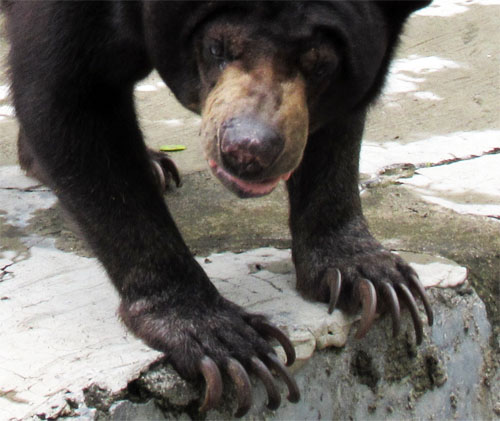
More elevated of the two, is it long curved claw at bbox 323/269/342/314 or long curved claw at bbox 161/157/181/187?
long curved claw at bbox 323/269/342/314

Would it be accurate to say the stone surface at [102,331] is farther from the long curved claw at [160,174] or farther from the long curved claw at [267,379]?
the long curved claw at [160,174]

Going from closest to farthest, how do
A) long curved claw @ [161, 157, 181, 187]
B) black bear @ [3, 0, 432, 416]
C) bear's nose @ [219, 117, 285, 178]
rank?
bear's nose @ [219, 117, 285, 178]
black bear @ [3, 0, 432, 416]
long curved claw @ [161, 157, 181, 187]

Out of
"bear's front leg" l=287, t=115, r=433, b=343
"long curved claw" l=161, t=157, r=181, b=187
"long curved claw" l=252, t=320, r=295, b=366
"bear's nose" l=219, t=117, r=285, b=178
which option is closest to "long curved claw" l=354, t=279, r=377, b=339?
"bear's front leg" l=287, t=115, r=433, b=343

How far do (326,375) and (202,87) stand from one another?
97 cm

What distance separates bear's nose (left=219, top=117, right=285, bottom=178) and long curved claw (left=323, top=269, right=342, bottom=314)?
703 mm

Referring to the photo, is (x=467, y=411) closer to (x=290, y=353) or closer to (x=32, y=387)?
(x=290, y=353)

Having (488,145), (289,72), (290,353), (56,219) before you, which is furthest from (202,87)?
(488,145)

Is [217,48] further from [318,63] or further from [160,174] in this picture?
[160,174]

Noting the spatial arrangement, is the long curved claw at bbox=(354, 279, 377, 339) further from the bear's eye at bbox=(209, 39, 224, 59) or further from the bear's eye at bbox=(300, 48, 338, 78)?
the bear's eye at bbox=(209, 39, 224, 59)

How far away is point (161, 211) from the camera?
3.28 m

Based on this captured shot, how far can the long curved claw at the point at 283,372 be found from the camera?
9.61ft

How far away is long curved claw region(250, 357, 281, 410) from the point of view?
9.50 feet

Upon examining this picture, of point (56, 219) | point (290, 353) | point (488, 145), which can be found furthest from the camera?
point (488, 145)

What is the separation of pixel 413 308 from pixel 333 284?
0.27 metres
